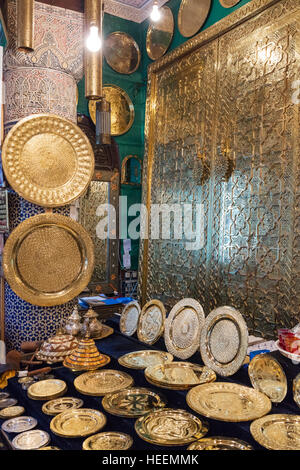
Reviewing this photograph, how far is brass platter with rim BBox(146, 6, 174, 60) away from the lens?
4.71m

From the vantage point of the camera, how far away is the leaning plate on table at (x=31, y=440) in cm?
144

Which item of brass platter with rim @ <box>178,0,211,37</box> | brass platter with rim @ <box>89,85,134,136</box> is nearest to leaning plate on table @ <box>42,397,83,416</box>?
brass platter with rim @ <box>178,0,211,37</box>

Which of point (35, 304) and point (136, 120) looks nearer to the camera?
point (35, 304)

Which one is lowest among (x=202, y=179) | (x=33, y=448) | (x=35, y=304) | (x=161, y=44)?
(x=33, y=448)

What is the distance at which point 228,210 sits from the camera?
11.8ft

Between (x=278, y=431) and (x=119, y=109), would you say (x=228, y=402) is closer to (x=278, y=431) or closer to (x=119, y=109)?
(x=278, y=431)

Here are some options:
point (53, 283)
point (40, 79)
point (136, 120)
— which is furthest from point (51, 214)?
point (136, 120)

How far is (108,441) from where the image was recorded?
4.77 feet

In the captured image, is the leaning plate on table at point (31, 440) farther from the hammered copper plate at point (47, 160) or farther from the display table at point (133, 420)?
the hammered copper plate at point (47, 160)

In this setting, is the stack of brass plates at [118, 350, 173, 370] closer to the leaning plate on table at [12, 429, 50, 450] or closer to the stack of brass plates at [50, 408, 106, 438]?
the stack of brass plates at [50, 408, 106, 438]

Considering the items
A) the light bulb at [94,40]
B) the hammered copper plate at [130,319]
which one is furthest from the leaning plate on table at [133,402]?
the light bulb at [94,40]

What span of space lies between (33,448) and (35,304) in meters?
1.40

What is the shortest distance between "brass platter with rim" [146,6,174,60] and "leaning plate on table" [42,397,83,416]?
4443 millimetres
